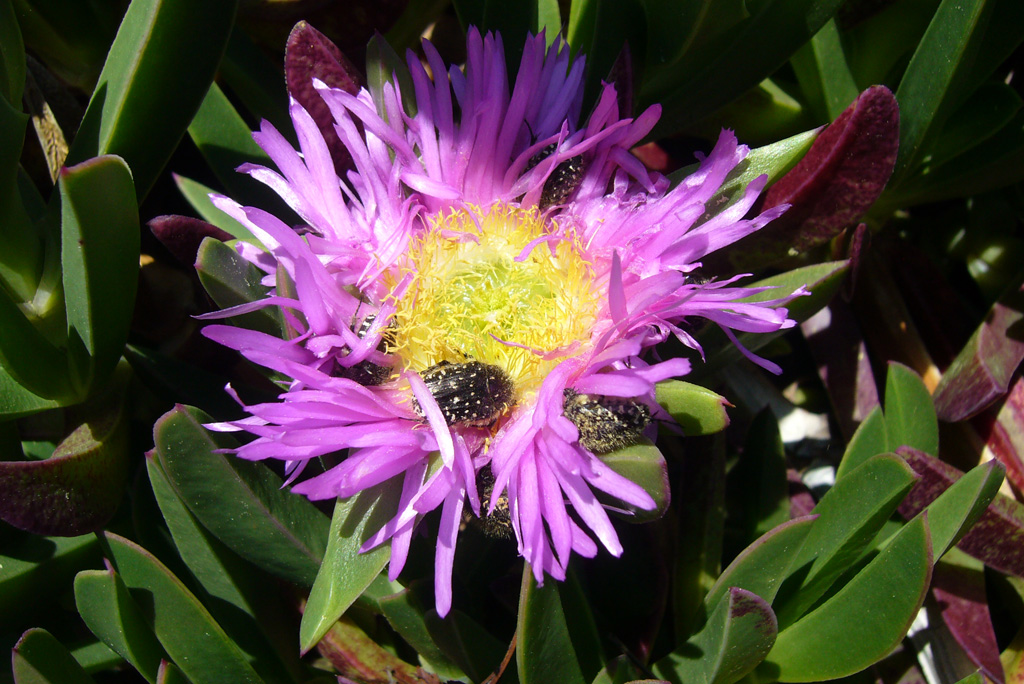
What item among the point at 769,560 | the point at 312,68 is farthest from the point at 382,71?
the point at 769,560

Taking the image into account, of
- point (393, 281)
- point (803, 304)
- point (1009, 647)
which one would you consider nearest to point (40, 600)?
point (393, 281)

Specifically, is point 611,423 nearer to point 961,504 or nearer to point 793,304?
point 793,304

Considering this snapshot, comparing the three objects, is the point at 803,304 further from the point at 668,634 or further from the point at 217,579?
the point at 217,579

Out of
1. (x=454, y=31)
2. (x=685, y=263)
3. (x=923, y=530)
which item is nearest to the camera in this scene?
(x=923, y=530)

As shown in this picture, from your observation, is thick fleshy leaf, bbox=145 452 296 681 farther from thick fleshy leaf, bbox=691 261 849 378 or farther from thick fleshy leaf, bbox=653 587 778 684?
thick fleshy leaf, bbox=691 261 849 378

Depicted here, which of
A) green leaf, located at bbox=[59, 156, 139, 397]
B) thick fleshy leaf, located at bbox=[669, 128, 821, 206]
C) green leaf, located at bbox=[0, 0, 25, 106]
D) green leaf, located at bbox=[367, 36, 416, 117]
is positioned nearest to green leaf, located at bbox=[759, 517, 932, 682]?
thick fleshy leaf, located at bbox=[669, 128, 821, 206]

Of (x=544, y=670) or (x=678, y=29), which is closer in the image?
(x=544, y=670)

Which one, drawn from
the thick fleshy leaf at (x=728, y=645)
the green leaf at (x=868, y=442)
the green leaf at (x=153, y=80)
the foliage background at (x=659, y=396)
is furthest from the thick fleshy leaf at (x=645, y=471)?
the green leaf at (x=153, y=80)
